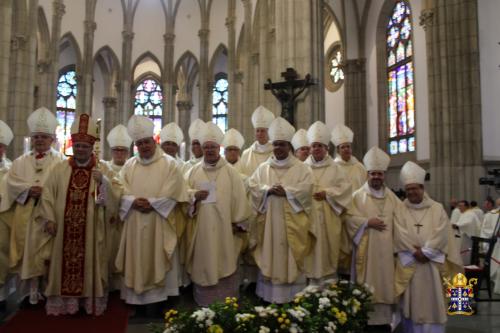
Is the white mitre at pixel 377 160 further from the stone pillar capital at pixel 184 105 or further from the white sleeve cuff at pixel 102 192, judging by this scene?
the stone pillar capital at pixel 184 105

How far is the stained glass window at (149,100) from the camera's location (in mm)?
30344

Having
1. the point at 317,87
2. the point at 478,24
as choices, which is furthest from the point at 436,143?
the point at 317,87

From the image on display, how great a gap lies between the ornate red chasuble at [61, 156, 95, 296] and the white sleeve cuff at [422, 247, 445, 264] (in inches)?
133

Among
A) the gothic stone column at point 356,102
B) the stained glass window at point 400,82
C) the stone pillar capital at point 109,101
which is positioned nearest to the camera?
the stained glass window at point 400,82

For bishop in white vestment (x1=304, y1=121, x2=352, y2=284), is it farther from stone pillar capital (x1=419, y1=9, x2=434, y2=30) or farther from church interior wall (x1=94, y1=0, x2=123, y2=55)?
church interior wall (x1=94, y1=0, x2=123, y2=55)

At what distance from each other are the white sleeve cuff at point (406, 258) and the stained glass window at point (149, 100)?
26.2 m

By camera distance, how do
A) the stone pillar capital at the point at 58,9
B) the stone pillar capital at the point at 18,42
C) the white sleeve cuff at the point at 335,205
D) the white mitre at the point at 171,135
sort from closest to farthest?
the white sleeve cuff at the point at 335,205, the white mitre at the point at 171,135, the stone pillar capital at the point at 18,42, the stone pillar capital at the point at 58,9

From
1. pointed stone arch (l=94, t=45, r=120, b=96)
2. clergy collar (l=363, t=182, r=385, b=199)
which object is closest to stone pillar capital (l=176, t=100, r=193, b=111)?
pointed stone arch (l=94, t=45, r=120, b=96)

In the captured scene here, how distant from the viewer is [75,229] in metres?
5.11

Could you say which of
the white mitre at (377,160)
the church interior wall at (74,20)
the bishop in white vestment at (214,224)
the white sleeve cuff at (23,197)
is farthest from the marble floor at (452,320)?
the church interior wall at (74,20)

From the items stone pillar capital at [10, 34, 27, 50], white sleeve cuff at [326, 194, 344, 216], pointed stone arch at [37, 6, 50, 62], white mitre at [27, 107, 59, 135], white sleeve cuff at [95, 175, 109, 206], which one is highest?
pointed stone arch at [37, 6, 50, 62]

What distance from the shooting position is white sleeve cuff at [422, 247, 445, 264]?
4895mm

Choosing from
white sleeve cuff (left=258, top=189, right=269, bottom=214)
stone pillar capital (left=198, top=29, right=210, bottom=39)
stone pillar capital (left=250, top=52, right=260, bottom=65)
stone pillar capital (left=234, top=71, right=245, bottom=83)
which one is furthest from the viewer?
stone pillar capital (left=198, top=29, right=210, bottom=39)

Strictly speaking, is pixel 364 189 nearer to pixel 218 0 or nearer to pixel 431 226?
pixel 431 226
